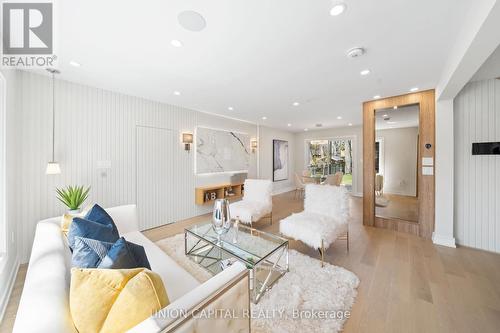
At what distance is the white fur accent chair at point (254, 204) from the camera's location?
10.8ft

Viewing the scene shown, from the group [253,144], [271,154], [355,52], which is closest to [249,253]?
[355,52]

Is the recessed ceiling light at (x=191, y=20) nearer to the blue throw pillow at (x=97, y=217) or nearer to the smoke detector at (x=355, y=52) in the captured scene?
the smoke detector at (x=355, y=52)

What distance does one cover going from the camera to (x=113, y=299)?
792mm

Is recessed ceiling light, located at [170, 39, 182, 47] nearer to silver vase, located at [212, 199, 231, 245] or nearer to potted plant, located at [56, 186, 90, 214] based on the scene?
silver vase, located at [212, 199, 231, 245]

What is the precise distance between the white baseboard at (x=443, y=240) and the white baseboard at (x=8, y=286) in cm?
A: 518

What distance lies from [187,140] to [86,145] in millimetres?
1683

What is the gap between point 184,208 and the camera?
13.7 ft

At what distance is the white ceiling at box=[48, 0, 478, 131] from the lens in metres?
1.46

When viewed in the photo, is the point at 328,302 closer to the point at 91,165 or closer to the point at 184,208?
the point at 184,208

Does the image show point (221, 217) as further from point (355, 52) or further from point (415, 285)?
point (355, 52)

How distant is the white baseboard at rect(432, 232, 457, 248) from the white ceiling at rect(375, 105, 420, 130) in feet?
6.05

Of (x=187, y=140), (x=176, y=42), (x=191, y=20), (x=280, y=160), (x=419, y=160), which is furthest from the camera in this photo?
(x=280, y=160)

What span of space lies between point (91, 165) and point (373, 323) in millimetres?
3995

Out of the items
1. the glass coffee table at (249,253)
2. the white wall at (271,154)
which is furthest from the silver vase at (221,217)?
the white wall at (271,154)
